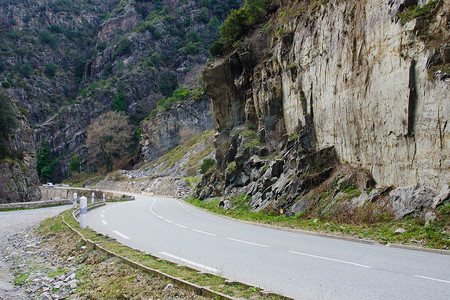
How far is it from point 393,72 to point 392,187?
4165 millimetres

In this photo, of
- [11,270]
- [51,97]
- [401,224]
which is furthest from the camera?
[51,97]

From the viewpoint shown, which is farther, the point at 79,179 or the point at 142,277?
the point at 79,179

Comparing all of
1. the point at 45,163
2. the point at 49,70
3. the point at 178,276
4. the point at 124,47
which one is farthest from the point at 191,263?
the point at 49,70

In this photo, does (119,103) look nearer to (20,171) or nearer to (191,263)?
(20,171)

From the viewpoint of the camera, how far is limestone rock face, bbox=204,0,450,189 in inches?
Result: 426

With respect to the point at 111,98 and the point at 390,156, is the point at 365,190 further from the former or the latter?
the point at 111,98

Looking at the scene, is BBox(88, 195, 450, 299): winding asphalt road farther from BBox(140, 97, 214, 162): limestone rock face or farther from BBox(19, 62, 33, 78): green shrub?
BBox(19, 62, 33, 78): green shrub

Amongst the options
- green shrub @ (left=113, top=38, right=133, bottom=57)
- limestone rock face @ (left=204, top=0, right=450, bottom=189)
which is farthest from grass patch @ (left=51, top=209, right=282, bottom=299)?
green shrub @ (left=113, top=38, right=133, bottom=57)

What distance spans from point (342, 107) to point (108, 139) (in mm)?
67582

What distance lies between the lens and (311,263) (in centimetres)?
692

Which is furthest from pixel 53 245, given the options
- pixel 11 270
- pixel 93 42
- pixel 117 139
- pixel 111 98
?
pixel 93 42

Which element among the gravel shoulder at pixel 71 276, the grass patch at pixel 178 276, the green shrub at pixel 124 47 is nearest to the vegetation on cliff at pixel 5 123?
the gravel shoulder at pixel 71 276

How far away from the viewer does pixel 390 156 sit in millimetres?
12383

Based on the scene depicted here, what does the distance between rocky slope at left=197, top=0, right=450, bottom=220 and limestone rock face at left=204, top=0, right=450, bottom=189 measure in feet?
0.13
